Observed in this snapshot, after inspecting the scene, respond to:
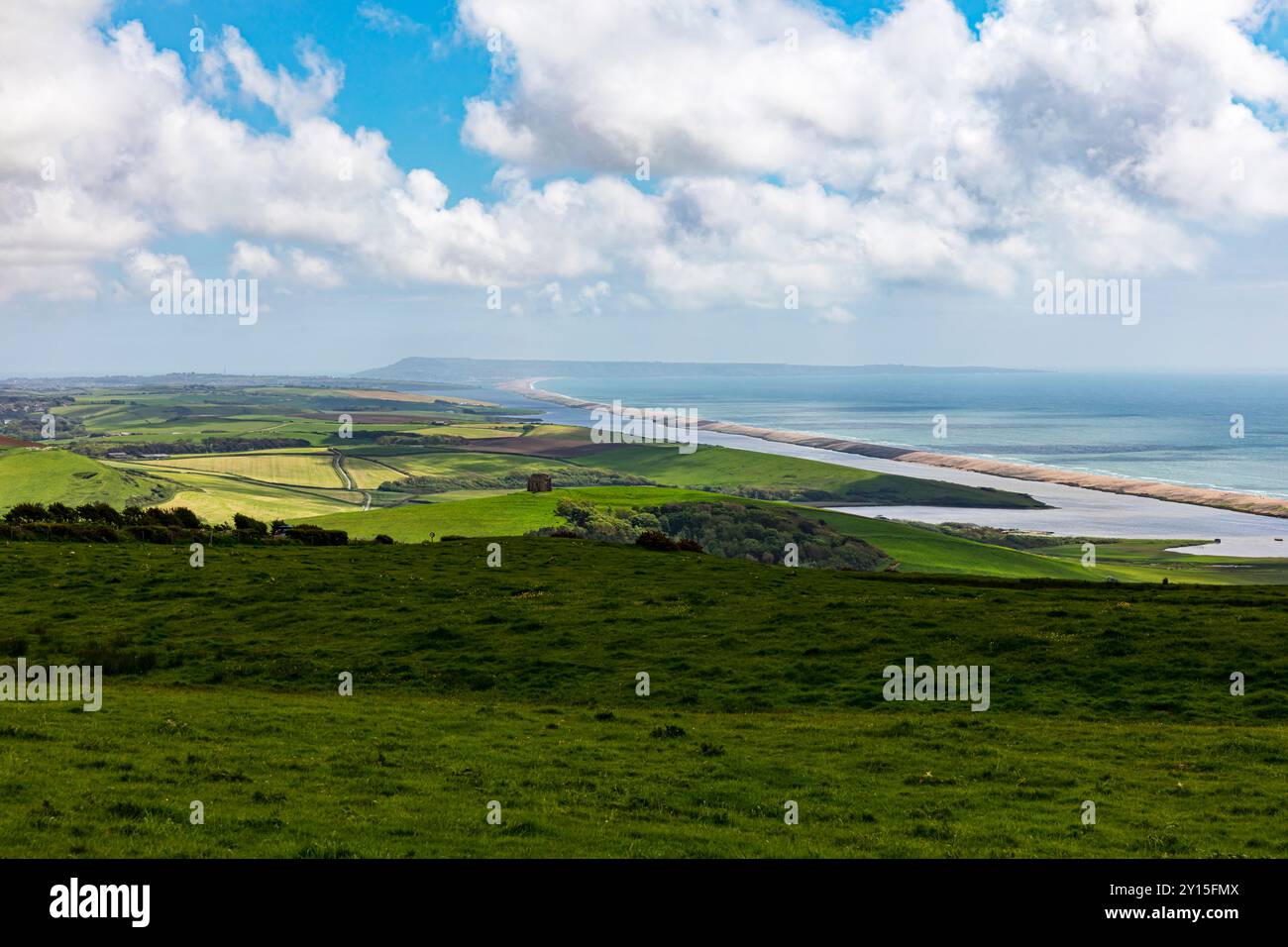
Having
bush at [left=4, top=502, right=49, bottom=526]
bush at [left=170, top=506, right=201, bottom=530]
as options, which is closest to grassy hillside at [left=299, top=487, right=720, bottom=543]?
bush at [left=170, top=506, right=201, bottom=530]

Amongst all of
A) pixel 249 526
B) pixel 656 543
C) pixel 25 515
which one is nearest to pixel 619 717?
pixel 656 543

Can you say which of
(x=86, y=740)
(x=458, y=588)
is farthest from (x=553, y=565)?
(x=86, y=740)

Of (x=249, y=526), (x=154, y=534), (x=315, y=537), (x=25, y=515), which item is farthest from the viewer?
(x=249, y=526)

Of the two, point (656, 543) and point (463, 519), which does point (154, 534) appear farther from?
point (463, 519)

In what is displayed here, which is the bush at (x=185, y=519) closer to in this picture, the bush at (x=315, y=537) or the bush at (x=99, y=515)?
the bush at (x=99, y=515)

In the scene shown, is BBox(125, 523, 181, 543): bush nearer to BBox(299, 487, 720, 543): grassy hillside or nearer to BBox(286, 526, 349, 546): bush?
BBox(286, 526, 349, 546): bush
